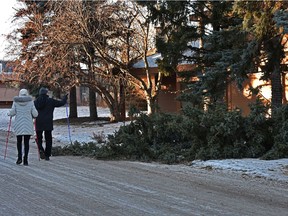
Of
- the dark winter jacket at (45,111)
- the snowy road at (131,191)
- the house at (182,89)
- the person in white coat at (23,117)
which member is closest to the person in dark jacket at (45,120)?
the dark winter jacket at (45,111)

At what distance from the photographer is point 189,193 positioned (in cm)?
793

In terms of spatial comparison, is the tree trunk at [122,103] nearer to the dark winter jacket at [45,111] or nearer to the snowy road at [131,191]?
the dark winter jacket at [45,111]

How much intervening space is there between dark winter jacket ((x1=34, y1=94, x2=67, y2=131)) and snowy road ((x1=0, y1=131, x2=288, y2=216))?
3.96ft

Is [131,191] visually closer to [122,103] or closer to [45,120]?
[45,120]

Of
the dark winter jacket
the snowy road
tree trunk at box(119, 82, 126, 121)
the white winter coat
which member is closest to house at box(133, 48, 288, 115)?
tree trunk at box(119, 82, 126, 121)

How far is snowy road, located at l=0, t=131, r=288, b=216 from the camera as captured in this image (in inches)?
263

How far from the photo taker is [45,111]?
12.2m

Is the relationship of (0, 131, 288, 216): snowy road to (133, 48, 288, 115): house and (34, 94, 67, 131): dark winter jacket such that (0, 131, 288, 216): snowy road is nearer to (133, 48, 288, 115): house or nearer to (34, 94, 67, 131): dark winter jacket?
(34, 94, 67, 131): dark winter jacket

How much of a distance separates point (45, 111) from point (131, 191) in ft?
16.6

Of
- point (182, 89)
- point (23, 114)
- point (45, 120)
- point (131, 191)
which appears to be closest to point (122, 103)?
point (182, 89)

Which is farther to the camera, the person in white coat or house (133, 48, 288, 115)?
house (133, 48, 288, 115)

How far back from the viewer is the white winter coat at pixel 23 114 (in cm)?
1112

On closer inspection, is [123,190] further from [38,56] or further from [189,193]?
[38,56]

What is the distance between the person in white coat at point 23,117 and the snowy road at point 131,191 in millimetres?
614
